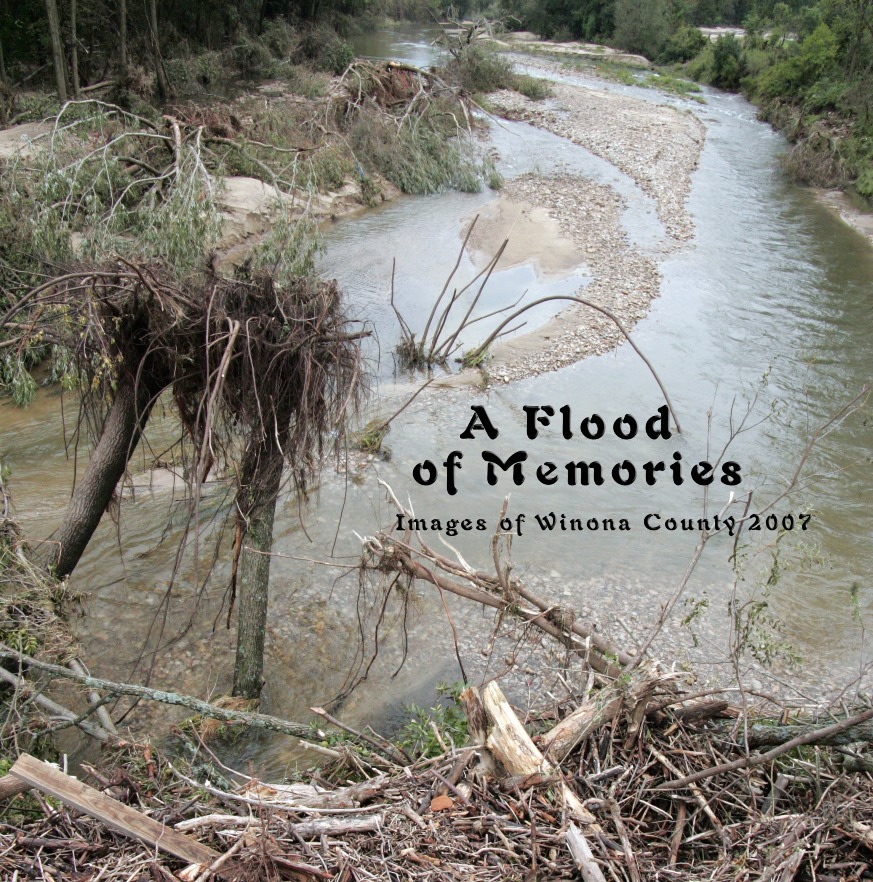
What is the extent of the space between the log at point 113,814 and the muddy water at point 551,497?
1.17 m

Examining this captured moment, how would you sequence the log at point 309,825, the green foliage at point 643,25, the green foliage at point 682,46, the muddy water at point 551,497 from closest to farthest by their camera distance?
the log at point 309,825 → the muddy water at point 551,497 → the green foliage at point 682,46 → the green foliage at point 643,25

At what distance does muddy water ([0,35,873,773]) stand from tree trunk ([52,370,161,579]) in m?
0.86

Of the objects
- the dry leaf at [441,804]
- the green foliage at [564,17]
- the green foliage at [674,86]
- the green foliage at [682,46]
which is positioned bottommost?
the dry leaf at [441,804]

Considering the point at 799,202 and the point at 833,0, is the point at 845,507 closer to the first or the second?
the point at 799,202

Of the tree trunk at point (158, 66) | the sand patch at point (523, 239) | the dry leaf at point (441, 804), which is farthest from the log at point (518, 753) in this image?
the tree trunk at point (158, 66)

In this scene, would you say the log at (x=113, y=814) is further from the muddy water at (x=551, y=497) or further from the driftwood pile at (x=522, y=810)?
the muddy water at (x=551, y=497)

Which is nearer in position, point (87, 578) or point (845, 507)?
point (87, 578)

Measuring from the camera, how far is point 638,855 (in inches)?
142

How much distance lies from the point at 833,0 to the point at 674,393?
21.8 meters

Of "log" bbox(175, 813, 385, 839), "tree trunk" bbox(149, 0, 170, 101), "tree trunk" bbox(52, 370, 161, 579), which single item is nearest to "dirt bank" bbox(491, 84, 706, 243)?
"tree trunk" bbox(149, 0, 170, 101)

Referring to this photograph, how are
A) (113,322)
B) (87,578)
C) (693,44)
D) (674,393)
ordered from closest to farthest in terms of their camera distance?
(113,322) → (87,578) → (674,393) → (693,44)

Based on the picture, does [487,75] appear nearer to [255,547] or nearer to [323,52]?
[323,52]

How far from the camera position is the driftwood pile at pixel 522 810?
3350mm

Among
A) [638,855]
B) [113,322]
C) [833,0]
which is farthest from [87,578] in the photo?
[833,0]
